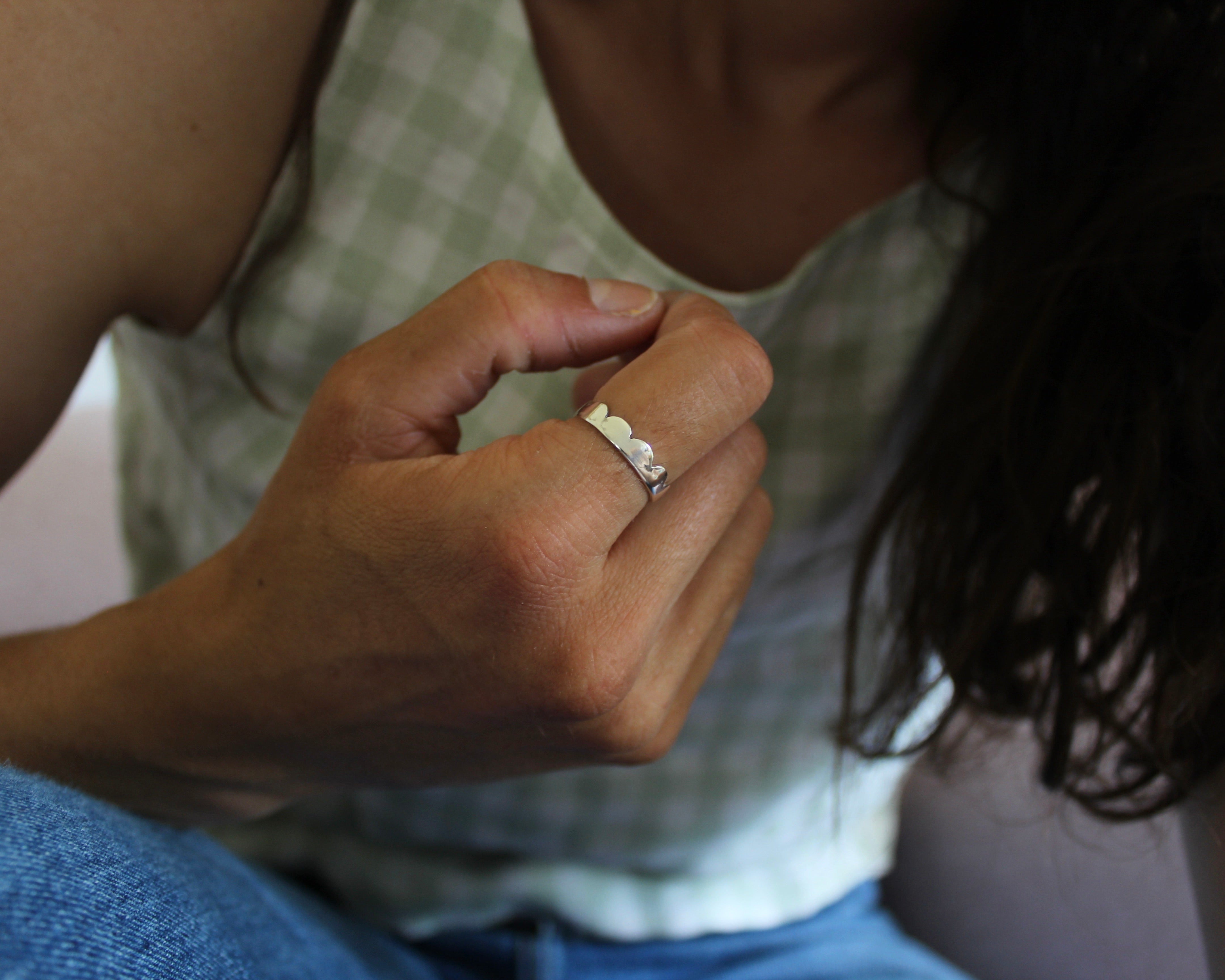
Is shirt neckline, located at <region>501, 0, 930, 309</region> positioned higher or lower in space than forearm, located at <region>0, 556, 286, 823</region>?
higher

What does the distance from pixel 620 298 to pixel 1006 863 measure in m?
0.58

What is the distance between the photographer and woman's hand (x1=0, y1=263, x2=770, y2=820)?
1.10 ft

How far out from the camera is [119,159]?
43 centimetres

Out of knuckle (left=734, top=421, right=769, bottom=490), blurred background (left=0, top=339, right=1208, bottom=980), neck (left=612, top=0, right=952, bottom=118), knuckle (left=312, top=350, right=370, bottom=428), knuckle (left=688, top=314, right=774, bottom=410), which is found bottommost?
blurred background (left=0, top=339, right=1208, bottom=980)

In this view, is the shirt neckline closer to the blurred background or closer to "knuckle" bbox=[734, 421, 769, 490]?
"knuckle" bbox=[734, 421, 769, 490]

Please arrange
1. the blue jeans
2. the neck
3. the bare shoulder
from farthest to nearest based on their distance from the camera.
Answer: the neck
the bare shoulder
the blue jeans

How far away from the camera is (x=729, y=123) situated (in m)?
0.57

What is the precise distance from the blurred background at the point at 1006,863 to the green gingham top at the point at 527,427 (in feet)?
0.20

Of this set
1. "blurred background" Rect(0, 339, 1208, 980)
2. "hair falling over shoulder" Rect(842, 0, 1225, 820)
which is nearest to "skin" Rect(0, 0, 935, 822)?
"hair falling over shoulder" Rect(842, 0, 1225, 820)

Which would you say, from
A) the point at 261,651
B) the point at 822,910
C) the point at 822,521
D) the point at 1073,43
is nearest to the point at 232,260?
the point at 261,651

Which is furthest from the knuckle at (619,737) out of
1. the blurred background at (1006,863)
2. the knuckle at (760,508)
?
the blurred background at (1006,863)

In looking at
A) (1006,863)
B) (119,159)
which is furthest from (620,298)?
(1006,863)

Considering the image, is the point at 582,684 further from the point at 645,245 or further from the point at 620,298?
the point at 645,245

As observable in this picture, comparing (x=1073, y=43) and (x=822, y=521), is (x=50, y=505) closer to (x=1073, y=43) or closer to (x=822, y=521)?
(x=822, y=521)
